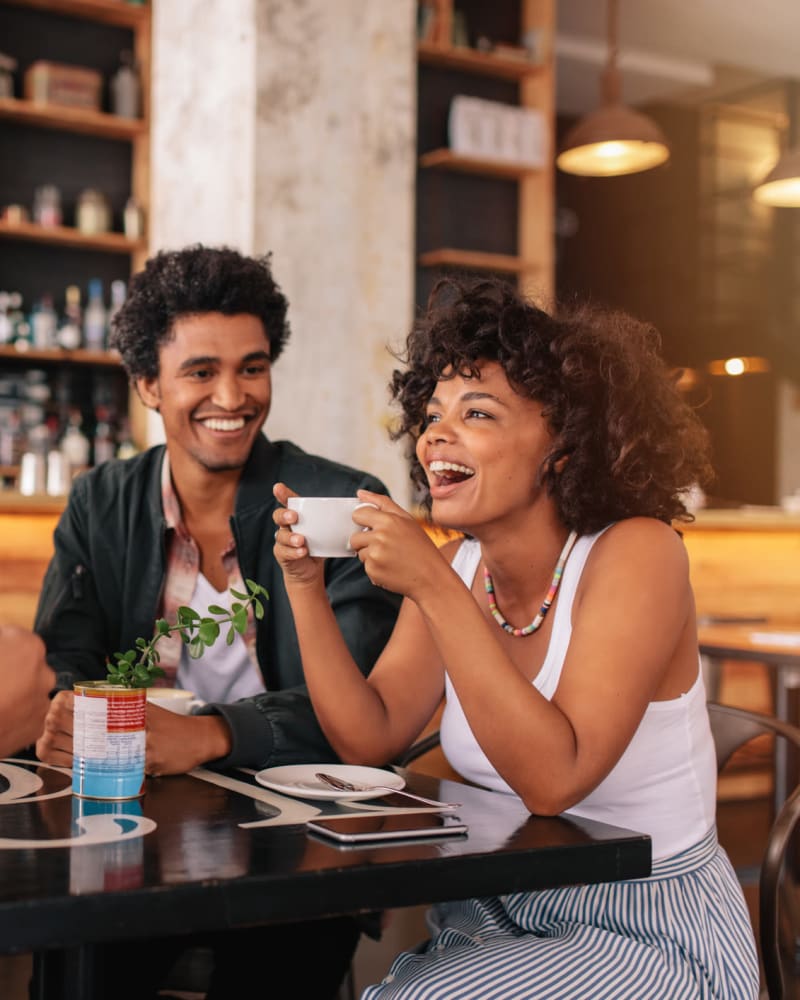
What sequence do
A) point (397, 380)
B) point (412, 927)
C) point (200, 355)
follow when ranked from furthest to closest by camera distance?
1. point (412, 927)
2. point (200, 355)
3. point (397, 380)

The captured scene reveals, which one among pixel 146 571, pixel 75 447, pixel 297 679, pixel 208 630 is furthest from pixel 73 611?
pixel 75 447

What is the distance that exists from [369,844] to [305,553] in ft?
1.56

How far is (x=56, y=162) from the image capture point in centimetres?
569

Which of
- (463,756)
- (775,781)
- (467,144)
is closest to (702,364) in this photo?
(467,144)

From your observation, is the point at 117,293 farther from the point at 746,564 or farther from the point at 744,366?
the point at 744,366

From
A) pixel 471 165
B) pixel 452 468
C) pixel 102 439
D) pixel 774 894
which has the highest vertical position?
pixel 471 165

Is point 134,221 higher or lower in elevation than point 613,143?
lower

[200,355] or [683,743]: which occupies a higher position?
[200,355]

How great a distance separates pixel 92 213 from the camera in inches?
219

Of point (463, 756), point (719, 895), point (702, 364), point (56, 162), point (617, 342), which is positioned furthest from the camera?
point (702, 364)

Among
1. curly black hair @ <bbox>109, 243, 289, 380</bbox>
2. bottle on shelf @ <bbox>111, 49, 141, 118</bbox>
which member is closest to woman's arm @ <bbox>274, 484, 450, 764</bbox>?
curly black hair @ <bbox>109, 243, 289, 380</bbox>

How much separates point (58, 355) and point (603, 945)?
464 centimetres

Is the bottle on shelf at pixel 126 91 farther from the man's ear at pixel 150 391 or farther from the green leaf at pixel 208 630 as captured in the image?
the green leaf at pixel 208 630

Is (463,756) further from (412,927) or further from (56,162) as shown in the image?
(56,162)
